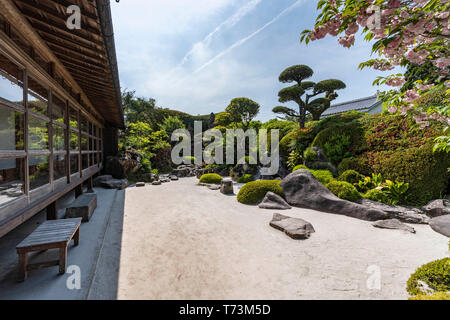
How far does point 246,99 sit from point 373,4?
1461 centimetres

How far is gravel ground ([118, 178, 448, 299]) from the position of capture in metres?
2.25

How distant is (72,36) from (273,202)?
615cm

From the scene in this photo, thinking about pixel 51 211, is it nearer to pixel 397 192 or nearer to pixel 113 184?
pixel 113 184

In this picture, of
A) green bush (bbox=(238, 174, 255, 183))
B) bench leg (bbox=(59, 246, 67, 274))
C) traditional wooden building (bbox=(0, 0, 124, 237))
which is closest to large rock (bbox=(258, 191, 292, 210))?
Answer: green bush (bbox=(238, 174, 255, 183))

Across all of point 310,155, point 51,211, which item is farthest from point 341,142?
point 51,211

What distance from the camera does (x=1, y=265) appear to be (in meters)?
2.51

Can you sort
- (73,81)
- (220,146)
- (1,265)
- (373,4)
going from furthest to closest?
(220,146) → (73,81) → (1,265) → (373,4)

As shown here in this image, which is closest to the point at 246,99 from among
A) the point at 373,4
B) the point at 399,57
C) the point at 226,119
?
the point at 226,119

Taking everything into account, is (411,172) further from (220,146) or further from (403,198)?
(220,146)

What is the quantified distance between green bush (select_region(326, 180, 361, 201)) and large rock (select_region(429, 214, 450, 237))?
5.78 feet

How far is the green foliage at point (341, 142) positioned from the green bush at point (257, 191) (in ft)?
12.8

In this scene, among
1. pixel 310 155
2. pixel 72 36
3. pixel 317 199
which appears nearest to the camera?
pixel 72 36

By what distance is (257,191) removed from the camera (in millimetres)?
6570

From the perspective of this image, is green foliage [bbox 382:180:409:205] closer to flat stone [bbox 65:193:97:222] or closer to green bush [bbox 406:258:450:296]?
green bush [bbox 406:258:450:296]
